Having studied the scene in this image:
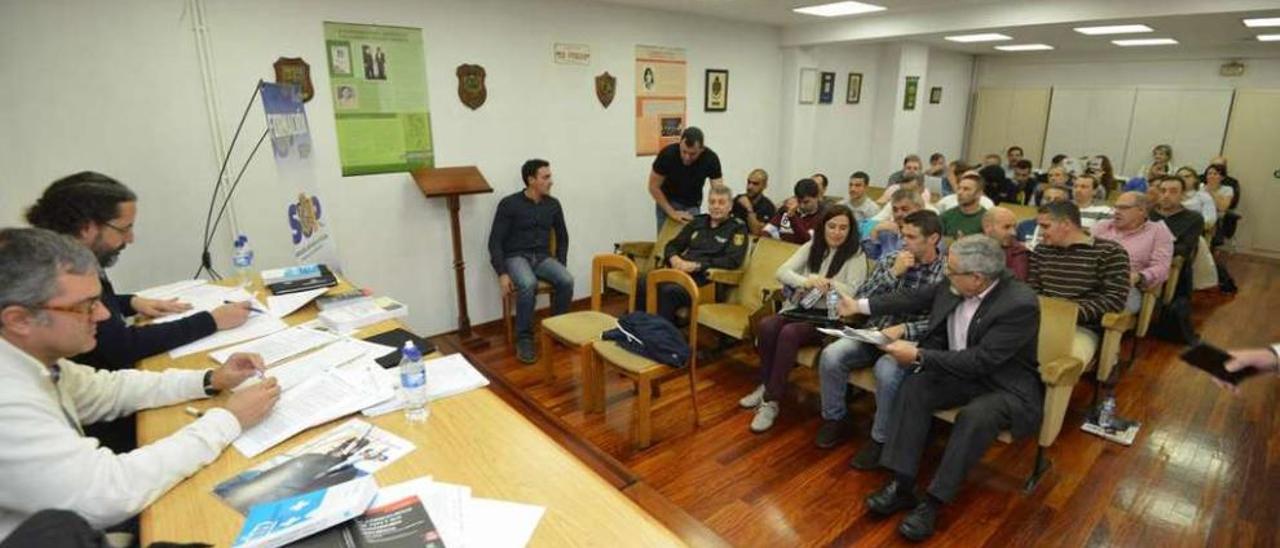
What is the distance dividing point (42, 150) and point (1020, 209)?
241 inches

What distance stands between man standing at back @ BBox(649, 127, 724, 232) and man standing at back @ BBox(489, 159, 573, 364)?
86 centimetres

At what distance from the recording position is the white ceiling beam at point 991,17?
4086mm

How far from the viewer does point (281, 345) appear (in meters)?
1.95

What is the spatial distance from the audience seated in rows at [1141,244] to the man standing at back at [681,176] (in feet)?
8.36

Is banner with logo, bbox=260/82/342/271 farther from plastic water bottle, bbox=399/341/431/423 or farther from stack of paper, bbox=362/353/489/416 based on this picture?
plastic water bottle, bbox=399/341/431/423

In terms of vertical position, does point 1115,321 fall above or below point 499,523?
below

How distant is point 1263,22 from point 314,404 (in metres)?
7.44

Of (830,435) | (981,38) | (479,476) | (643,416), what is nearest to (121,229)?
(479,476)

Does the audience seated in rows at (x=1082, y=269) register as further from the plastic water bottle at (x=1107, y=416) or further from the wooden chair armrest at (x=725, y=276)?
the wooden chair armrest at (x=725, y=276)

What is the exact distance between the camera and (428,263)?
4227mm

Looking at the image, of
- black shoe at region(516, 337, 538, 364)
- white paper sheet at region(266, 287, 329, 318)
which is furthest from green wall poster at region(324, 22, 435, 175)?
white paper sheet at region(266, 287, 329, 318)

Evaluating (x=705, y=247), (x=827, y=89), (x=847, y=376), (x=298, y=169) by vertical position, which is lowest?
(x=847, y=376)

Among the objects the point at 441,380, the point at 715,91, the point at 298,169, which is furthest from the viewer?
→ the point at 715,91

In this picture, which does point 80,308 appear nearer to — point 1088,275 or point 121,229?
Result: point 121,229
